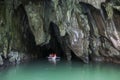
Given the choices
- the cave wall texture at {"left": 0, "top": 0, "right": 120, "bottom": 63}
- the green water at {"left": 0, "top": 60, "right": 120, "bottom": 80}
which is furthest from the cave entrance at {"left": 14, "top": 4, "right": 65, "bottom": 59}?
the green water at {"left": 0, "top": 60, "right": 120, "bottom": 80}

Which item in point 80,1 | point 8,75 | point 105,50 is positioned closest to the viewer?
point 8,75

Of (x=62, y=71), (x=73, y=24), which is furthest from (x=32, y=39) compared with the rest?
(x=62, y=71)

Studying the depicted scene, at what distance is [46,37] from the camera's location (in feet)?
59.2

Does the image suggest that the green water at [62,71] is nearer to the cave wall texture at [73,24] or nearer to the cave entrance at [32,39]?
the cave wall texture at [73,24]

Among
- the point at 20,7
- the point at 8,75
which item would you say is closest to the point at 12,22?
the point at 20,7

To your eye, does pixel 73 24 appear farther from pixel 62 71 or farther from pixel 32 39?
pixel 32 39

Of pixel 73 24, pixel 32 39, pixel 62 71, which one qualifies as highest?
pixel 73 24

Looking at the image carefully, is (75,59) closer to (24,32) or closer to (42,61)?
(42,61)

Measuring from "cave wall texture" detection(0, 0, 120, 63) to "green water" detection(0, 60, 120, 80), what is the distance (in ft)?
3.79

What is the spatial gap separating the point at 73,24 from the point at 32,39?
4.42 meters

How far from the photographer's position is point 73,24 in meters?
17.0

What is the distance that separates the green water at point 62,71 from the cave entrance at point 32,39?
2.07 m

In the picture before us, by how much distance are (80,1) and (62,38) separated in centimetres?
325

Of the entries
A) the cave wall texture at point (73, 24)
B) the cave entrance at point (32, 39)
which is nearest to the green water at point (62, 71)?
the cave wall texture at point (73, 24)
